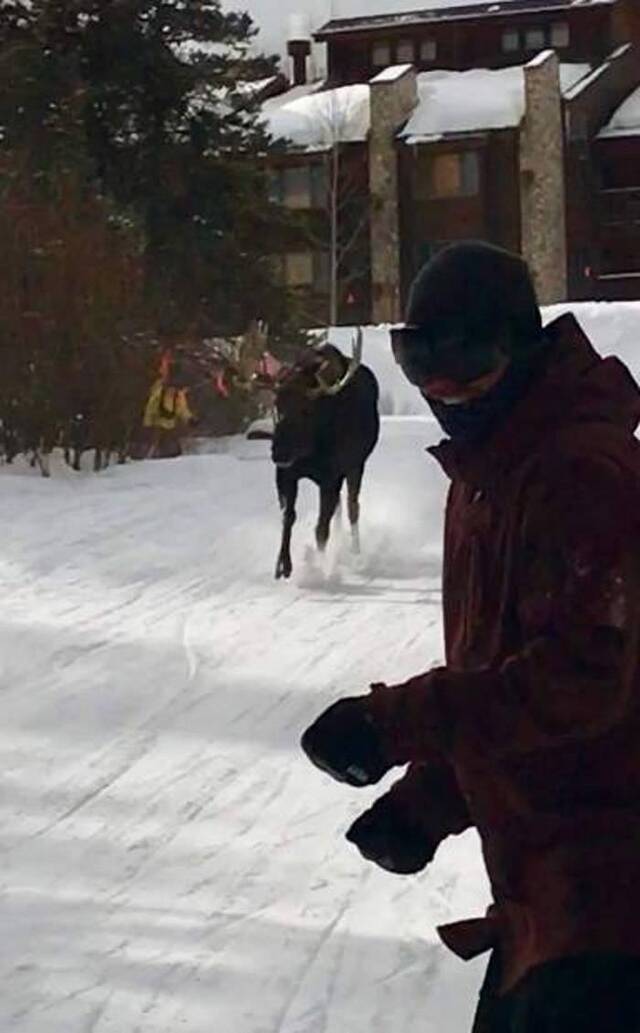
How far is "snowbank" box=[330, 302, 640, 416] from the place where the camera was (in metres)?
29.1

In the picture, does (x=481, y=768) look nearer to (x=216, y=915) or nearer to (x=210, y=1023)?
(x=210, y=1023)

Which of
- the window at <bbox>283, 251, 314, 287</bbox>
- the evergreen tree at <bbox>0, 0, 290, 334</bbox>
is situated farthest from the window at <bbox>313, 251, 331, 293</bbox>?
the evergreen tree at <bbox>0, 0, 290, 334</bbox>

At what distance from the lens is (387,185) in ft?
160

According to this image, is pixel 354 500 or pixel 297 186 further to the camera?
pixel 297 186

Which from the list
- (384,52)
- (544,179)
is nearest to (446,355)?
(544,179)

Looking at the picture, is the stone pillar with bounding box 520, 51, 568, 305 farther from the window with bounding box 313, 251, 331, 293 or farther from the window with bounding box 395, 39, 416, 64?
the window with bounding box 395, 39, 416, 64

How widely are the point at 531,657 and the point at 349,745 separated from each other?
286 millimetres

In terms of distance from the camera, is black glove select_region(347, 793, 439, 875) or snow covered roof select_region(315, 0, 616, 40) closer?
black glove select_region(347, 793, 439, 875)

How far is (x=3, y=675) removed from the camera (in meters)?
9.28

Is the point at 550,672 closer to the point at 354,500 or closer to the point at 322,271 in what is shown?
the point at 354,500

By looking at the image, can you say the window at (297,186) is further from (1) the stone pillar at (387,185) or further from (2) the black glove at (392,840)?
(2) the black glove at (392,840)

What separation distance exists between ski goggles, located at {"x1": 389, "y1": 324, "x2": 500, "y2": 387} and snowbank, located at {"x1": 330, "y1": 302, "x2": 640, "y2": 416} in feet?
Answer: 84.1

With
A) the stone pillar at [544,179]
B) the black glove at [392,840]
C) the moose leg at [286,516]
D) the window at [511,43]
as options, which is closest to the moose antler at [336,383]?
the moose leg at [286,516]

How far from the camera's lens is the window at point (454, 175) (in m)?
48.0
